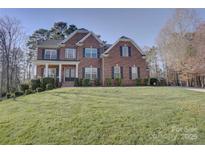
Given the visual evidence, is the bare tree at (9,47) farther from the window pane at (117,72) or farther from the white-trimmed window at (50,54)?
the window pane at (117,72)

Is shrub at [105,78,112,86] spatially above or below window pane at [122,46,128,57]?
below

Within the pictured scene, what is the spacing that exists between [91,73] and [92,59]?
108 centimetres

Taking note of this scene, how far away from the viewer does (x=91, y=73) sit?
14.1 metres

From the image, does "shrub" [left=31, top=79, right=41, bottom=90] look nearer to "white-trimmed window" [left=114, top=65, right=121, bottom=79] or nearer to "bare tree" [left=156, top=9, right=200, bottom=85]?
"white-trimmed window" [left=114, top=65, right=121, bottom=79]

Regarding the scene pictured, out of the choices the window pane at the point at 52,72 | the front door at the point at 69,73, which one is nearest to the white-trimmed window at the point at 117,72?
the front door at the point at 69,73

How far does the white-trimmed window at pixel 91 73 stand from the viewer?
14.0 m

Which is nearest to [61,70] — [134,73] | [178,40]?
[134,73]

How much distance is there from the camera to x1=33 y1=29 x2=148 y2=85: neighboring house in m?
13.9

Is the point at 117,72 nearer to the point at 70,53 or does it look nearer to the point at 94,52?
the point at 94,52

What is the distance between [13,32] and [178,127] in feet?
51.6

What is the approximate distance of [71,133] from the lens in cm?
418

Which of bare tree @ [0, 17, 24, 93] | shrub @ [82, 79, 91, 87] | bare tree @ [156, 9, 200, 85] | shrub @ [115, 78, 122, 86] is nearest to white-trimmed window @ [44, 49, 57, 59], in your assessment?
bare tree @ [0, 17, 24, 93]
